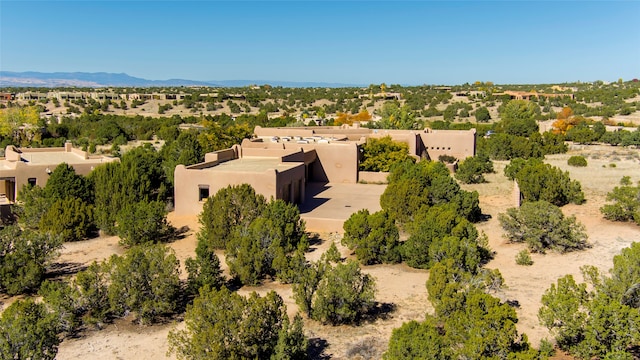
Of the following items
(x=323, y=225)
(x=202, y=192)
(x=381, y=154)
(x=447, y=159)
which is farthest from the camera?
(x=447, y=159)

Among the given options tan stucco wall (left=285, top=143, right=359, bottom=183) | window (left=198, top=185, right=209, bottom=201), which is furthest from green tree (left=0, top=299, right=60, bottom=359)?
tan stucco wall (left=285, top=143, right=359, bottom=183)

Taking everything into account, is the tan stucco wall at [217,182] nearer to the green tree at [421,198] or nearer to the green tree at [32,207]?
the green tree at [421,198]

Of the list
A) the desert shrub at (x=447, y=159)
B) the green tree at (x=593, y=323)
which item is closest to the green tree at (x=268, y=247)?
the green tree at (x=593, y=323)

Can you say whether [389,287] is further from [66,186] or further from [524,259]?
[66,186]

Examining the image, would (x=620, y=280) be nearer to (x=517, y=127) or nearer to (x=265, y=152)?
(x=265, y=152)

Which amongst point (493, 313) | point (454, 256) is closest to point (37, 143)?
point (454, 256)

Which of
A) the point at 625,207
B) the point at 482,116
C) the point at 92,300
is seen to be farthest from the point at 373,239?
the point at 482,116

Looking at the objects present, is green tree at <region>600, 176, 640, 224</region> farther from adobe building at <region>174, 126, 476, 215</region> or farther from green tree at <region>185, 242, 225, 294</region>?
green tree at <region>185, 242, 225, 294</region>
